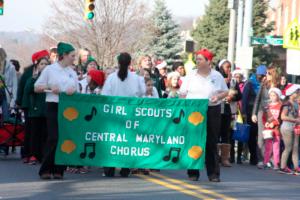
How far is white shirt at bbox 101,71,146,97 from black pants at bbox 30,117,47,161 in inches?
107

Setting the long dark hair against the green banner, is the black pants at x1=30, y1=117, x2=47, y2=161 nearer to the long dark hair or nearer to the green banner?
the green banner

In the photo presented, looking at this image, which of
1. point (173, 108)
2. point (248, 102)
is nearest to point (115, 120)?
point (173, 108)

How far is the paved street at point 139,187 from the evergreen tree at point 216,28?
151 ft

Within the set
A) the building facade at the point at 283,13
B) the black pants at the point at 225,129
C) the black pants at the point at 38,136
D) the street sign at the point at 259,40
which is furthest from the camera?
the building facade at the point at 283,13

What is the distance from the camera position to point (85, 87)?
1619cm

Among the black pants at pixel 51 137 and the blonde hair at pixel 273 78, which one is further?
the blonde hair at pixel 273 78

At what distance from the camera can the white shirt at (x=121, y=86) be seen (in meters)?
14.5

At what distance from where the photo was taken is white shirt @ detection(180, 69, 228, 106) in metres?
14.2

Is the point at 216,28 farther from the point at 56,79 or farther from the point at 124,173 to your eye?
the point at 56,79

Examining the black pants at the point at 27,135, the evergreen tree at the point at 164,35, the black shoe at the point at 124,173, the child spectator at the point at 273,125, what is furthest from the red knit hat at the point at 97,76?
the evergreen tree at the point at 164,35

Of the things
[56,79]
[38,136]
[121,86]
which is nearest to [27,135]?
[38,136]

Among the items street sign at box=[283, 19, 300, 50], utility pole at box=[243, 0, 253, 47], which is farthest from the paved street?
utility pole at box=[243, 0, 253, 47]

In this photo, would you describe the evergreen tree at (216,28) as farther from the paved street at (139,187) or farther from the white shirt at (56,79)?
the white shirt at (56,79)

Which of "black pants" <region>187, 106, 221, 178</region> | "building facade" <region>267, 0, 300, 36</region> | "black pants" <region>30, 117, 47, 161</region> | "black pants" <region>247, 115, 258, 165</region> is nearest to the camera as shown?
"black pants" <region>187, 106, 221, 178</region>
